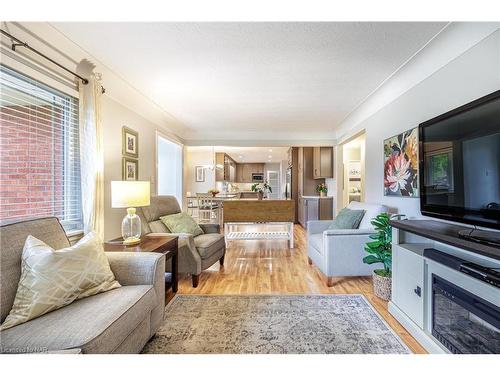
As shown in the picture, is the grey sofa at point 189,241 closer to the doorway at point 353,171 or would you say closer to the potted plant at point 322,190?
the potted plant at point 322,190

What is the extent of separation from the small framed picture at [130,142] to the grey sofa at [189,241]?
0.68 meters

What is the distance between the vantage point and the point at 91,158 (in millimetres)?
2182

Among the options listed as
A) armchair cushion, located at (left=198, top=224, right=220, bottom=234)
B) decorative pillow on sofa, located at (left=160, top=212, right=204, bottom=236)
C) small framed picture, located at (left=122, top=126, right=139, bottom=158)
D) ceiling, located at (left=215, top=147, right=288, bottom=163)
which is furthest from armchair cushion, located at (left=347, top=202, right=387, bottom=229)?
ceiling, located at (left=215, top=147, right=288, bottom=163)

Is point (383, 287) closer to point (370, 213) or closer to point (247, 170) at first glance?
point (370, 213)

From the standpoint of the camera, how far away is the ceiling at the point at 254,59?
180 cm

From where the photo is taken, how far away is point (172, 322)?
6.31 ft

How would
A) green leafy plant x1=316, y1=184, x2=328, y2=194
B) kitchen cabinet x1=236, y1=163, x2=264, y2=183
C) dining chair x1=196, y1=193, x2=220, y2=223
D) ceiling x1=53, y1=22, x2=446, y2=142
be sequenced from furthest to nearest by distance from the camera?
kitchen cabinet x1=236, y1=163, x2=264, y2=183, dining chair x1=196, y1=193, x2=220, y2=223, green leafy plant x1=316, y1=184, x2=328, y2=194, ceiling x1=53, y1=22, x2=446, y2=142

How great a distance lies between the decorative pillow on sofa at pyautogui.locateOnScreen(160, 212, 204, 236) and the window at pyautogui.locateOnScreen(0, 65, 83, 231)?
0.95 m

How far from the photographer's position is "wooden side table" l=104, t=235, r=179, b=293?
201 centimetres

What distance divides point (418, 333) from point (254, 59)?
102 inches

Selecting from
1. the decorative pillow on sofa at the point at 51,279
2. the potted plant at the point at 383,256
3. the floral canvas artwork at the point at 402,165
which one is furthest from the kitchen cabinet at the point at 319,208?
the decorative pillow on sofa at the point at 51,279

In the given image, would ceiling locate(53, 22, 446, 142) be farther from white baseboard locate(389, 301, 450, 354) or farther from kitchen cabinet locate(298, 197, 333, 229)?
kitchen cabinet locate(298, 197, 333, 229)

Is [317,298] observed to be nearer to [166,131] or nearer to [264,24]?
[264,24]
